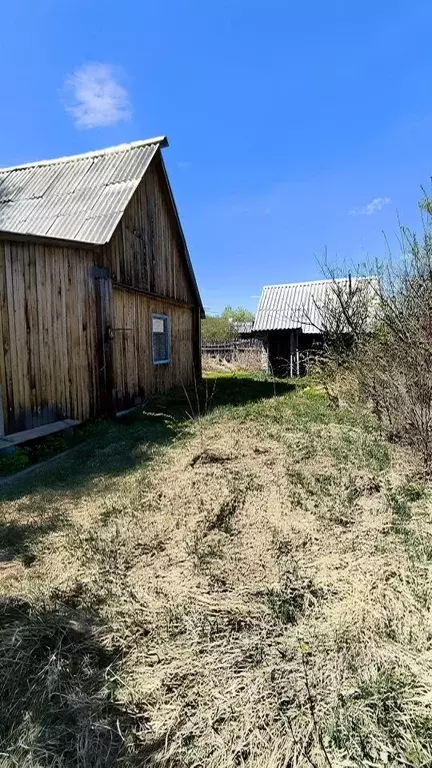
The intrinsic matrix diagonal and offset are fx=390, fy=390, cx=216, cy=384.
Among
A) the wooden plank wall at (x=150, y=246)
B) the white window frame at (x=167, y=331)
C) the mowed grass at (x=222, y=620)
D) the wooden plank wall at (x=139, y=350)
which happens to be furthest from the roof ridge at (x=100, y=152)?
the mowed grass at (x=222, y=620)

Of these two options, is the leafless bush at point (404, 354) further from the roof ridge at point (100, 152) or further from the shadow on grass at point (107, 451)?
the roof ridge at point (100, 152)

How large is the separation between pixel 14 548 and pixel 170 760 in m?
1.93

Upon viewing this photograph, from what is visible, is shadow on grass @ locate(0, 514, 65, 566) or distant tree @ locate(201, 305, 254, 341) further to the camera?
distant tree @ locate(201, 305, 254, 341)

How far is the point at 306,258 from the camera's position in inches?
421

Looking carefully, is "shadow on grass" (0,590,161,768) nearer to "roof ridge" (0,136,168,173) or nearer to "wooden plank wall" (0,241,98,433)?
"wooden plank wall" (0,241,98,433)

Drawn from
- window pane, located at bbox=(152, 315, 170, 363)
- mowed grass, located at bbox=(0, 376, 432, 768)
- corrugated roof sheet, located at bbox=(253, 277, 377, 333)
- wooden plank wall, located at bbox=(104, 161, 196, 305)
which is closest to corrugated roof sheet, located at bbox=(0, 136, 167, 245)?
wooden plank wall, located at bbox=(104, 161, 196, 305)

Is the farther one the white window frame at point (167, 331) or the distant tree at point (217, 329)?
the distant tree at point (217, 329)

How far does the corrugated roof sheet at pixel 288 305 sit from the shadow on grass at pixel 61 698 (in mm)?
16347

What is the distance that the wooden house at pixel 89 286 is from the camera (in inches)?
235

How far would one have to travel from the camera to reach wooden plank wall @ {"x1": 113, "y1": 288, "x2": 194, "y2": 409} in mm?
7992

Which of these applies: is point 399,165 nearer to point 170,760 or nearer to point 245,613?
point 245,613

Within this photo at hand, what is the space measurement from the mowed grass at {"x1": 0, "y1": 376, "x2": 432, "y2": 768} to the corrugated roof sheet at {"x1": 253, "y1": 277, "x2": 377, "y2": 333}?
14.3 meters

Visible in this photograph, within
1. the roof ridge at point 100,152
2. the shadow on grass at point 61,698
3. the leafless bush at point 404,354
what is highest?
the roof ridge at point 100,152

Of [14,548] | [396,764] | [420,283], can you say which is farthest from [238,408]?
[396,764]
